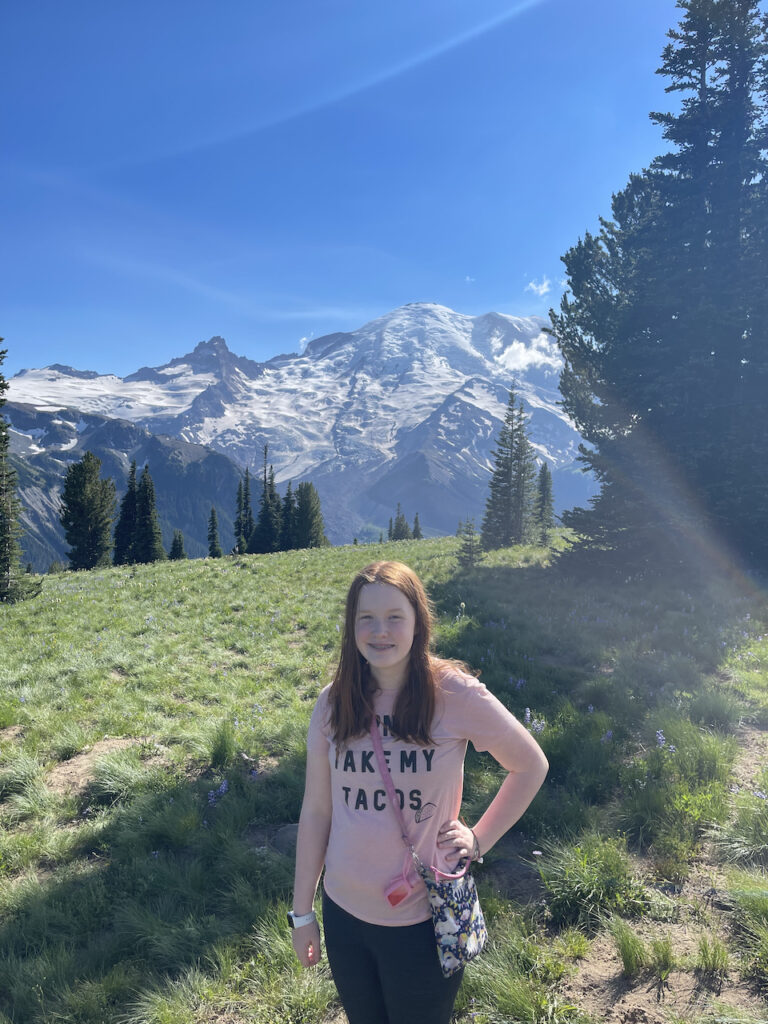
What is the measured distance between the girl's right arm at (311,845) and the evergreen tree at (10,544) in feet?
62.0

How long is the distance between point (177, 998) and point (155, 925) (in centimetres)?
75

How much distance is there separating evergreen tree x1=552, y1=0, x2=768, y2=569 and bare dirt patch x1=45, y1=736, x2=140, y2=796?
1642 centimetres

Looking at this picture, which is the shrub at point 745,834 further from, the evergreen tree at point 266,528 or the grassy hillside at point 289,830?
the evergreen tree at point 266,528

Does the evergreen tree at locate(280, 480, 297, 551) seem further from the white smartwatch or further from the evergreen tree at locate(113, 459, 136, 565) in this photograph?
the white smartwatch

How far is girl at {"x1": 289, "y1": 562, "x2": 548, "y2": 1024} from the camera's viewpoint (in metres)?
2.74

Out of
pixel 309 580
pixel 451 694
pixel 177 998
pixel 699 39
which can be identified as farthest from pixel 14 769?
pixel 699 39

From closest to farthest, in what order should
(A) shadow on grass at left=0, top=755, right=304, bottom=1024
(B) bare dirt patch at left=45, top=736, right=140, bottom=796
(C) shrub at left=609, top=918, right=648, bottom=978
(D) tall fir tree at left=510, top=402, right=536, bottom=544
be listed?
(C) shrub at left=609, top=918, right=648, bottom=978 → (A) shadow on grass at left=0, top=755, right=304, bottom=1024 → (B) bare dirt patch at left=45, top=736, right=140, bottom=796 → (D) tall fir tree at left=510, top=402, right=536, bottom=544

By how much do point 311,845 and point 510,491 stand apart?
38253 millimetres

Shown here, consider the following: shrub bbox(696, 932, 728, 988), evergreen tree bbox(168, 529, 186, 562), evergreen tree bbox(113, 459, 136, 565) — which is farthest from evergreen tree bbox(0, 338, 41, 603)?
evergreen tree bbox(168, 529, 186, 562)

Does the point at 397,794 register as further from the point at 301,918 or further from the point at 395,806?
the point at 301,918

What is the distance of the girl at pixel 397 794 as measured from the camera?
9.00 feet

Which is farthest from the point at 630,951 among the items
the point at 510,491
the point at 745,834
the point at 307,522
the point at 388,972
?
the point at 307,522

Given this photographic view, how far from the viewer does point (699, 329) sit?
17.4m

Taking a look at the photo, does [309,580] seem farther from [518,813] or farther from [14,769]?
[518,813]
